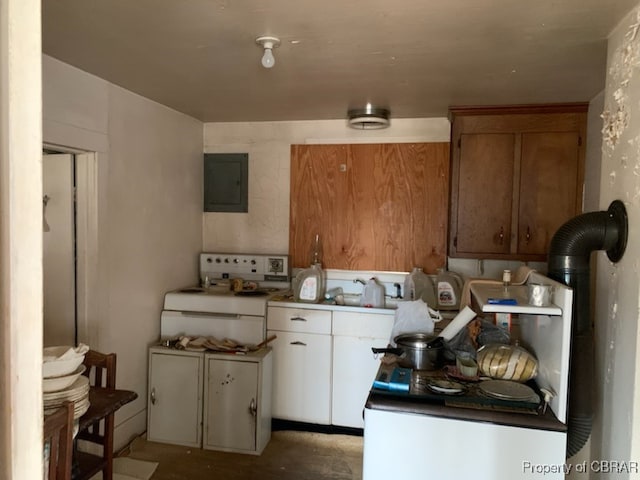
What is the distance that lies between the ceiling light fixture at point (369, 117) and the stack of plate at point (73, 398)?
2272 millimetres

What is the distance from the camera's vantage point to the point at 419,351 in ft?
6.56

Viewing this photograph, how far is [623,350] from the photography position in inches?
61.4

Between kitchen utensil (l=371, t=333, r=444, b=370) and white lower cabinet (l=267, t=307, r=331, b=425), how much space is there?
43.8 inches

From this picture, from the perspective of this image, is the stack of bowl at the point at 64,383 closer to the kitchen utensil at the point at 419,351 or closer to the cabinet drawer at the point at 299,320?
the kitchen utensil at the point at 419,351

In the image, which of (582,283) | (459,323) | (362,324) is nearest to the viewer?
(582,283)

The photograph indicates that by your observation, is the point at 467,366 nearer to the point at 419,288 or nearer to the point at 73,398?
the point at 419,288

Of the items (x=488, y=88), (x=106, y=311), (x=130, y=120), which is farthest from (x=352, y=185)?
(x=106, y=311)

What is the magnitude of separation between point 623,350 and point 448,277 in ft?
5.56

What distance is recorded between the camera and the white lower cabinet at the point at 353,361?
3.07 meters

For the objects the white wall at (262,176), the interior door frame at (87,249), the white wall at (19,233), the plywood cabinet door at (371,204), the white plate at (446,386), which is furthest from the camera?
the white wall at (262,176)

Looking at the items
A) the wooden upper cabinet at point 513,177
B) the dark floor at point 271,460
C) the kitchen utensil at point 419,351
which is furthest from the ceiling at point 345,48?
the dark floor at point 271,460

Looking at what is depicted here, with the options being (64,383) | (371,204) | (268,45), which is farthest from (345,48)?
(64,383)

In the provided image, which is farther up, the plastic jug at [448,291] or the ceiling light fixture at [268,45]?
the ceiling light fixture at [268,45]

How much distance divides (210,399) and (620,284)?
2.37 m
